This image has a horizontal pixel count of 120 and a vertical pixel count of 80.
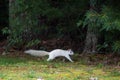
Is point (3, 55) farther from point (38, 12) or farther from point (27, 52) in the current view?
point (38, 12)

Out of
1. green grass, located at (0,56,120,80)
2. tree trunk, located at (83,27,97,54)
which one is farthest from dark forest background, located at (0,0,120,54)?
green grass, located at (0,56,120,80)

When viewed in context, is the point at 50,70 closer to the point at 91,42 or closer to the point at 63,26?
the point at 91,42

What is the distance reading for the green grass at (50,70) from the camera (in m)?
9.27

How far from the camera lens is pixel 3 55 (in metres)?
13.8

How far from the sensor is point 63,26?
49.9ft

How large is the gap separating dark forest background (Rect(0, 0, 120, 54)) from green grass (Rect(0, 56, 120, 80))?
1321mm

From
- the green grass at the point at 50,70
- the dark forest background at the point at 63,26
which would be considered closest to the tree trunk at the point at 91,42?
the dark forest background at the point at 63,26

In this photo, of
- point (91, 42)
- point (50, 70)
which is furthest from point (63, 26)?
point (50, 70)

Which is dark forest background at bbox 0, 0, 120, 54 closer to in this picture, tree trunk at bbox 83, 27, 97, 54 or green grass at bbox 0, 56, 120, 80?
tree trunk at bbox 83, 27, 97, 54

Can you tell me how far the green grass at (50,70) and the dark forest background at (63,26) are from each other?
132 centimetres

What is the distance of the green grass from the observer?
9266 millimetres

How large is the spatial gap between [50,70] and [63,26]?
507 centimetres

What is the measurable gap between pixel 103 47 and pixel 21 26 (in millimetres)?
2856

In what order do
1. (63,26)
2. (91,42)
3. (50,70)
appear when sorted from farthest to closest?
(63,26)
(91,42)
(50,70)
